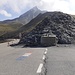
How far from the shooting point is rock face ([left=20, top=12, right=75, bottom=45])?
44.5 m

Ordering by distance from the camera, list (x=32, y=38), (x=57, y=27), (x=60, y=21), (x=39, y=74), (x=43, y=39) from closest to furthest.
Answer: (x=39, y=74)
(x=43, y=39)
(x=32, y=38)
(x=57, y=27)
(x=60, y=21)

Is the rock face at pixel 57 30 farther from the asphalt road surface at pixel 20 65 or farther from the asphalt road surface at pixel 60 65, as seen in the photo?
the asphalt road surface at pixel 60 65

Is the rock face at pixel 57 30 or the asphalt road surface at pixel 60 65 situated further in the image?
the rock face at pixel 57 30

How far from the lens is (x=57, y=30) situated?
48250mm

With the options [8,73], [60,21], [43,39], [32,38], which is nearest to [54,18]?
[60,21]

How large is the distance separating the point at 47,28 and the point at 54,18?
6.62 m

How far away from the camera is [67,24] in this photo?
171ft

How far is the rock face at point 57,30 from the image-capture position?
44.5m

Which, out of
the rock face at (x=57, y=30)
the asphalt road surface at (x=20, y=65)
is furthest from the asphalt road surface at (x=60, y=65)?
the rock face at (x=57, y=30)

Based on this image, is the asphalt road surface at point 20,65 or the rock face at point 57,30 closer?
the asphalt road surface at point 20,65

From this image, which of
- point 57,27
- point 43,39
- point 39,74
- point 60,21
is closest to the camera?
point 39,74

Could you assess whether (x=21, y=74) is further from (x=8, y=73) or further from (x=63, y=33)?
(x=63, y=33)

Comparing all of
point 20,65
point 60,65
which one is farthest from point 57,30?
point 20,65

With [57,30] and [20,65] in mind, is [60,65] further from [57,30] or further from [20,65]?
[57,30]
